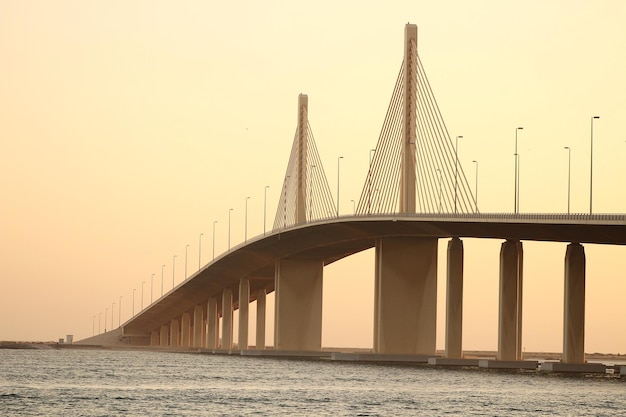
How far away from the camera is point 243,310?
126 metres

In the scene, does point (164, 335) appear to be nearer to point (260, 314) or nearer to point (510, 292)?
point (260, 314)

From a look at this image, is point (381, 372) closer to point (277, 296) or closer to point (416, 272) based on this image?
point (416, 272)

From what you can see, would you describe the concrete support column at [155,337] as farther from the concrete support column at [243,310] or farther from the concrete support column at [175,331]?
the concrete support column at [243,310]

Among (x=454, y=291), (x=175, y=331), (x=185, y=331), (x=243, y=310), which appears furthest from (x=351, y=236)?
(x=175, y=331)

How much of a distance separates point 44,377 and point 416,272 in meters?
25.0

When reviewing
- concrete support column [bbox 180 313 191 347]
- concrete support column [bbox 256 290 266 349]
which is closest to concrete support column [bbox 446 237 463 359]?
concrete support column [bbox 256 290 266 349]

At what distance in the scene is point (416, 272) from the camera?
88375 mm

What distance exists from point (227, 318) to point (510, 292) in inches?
2440

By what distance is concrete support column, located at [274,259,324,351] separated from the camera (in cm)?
11025

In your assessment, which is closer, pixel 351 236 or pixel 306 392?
pixel 306 392

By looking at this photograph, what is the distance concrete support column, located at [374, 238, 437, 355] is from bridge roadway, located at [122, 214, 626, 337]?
3.49 feet

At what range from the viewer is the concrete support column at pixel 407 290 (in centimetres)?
8819

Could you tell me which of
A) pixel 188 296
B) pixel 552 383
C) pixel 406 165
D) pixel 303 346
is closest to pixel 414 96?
pixel 406 165

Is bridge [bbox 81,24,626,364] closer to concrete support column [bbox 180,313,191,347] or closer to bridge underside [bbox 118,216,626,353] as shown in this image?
bridge underside [bbox 118,216,626,353]
